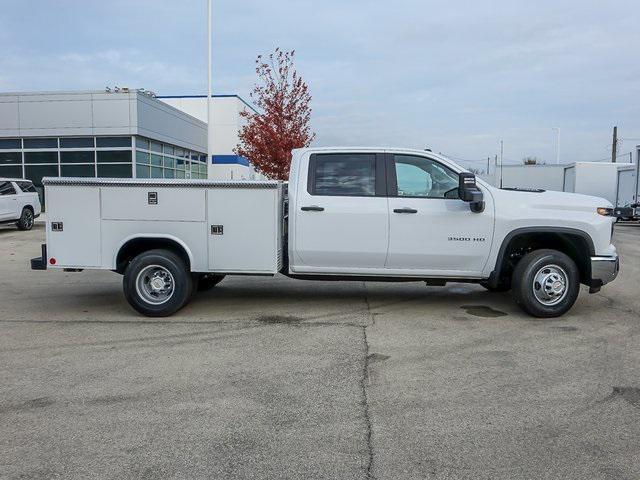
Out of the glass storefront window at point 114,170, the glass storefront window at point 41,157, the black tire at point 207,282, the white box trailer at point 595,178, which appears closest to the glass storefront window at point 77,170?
the glass storefront window at point 114,170

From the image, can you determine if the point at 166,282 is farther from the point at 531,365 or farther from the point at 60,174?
the point at 60,174

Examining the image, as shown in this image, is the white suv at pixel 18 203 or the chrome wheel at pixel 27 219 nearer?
the white suv at pixel 18 203

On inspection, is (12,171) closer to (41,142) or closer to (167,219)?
(41,142)

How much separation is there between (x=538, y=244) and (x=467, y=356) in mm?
2494

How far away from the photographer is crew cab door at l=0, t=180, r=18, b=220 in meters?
18.5

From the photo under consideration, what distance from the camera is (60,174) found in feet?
89.6

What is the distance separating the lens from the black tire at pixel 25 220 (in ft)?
64.1

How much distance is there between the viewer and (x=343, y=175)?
283 inches

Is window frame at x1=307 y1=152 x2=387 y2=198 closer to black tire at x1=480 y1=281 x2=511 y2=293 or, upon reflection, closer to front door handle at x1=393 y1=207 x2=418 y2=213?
front door handle at x1=393 y1=207 x2=418 y2=213

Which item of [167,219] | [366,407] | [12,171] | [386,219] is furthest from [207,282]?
[12,171]

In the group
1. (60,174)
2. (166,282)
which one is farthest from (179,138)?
(166,282)

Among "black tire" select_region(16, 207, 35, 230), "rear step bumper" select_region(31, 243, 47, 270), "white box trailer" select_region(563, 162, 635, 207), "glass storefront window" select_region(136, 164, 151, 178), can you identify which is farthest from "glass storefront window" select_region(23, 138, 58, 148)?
"white box trailer" select_region(563, 162, 635, 207)

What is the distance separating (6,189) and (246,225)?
49.7 feet

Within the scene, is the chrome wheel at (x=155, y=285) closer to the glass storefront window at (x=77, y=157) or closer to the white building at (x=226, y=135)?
the glass storefront window at (x=77, y=157)
